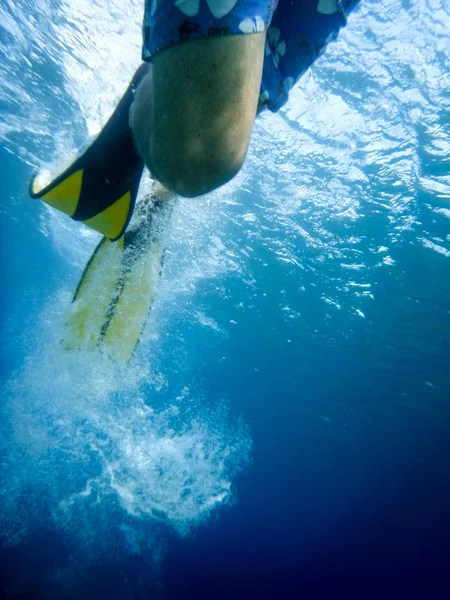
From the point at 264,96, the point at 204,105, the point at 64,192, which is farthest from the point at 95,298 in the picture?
the point at 204,105

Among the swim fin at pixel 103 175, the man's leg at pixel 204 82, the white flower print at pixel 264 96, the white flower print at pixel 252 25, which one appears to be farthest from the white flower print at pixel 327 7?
the white flower print at pixel 252 25

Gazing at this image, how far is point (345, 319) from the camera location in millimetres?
18156

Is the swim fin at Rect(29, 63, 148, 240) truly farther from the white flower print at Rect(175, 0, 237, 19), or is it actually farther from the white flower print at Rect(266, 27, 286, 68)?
the white flower print at Rect(175, 0, 237, 19)

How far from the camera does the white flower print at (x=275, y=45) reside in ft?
5.21

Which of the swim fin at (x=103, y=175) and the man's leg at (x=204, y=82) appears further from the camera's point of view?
the swim fin at (x=103, y=175)

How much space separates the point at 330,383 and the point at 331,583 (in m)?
59.4

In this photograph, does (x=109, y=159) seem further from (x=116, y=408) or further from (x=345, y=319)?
(x=116, y=408)

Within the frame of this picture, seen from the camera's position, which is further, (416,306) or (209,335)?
(209,335)

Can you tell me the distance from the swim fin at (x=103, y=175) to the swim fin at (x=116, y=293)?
0.59 meters

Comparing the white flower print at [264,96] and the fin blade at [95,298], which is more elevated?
the white flower print at [264,96]

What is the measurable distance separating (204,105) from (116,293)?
1.97 meters

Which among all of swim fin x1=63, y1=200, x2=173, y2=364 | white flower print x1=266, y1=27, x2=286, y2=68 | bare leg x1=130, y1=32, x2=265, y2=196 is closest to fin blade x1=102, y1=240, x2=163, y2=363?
swim fin x1=63, y1=200, x2=173, y2=364

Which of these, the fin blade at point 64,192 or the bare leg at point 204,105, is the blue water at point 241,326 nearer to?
the fin blade at point 64,192

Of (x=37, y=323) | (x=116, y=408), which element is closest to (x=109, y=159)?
(x=116, y=408)
